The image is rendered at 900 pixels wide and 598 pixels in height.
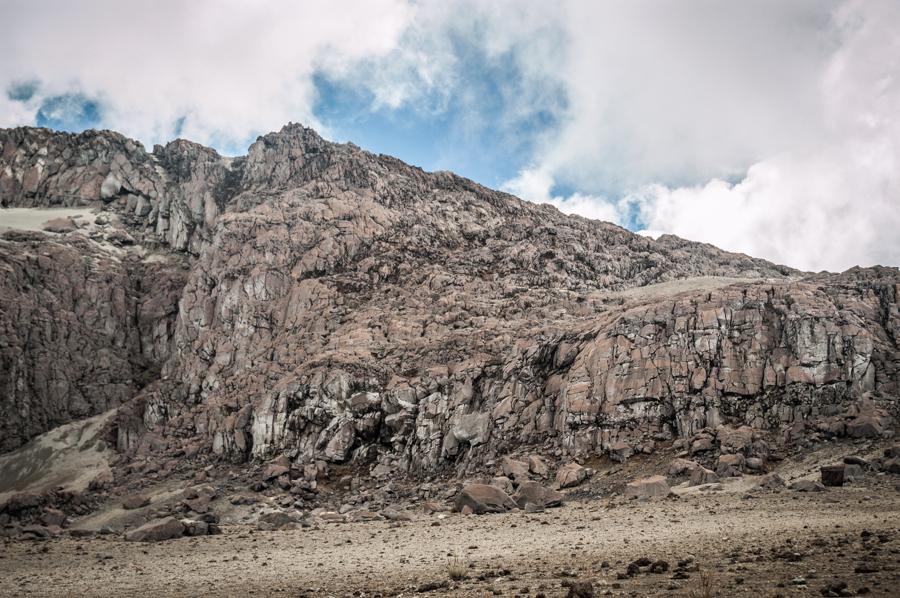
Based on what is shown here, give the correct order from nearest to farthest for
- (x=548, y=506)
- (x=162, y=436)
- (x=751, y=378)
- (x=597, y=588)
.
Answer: (x=597, y=588) → (x=548, y=506) → (x=751, y=378) → (x=162, y=436)

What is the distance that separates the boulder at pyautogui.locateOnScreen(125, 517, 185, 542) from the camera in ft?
121

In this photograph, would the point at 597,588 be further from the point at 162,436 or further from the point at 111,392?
the point at 111,392

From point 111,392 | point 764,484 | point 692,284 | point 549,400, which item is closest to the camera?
point 764,484

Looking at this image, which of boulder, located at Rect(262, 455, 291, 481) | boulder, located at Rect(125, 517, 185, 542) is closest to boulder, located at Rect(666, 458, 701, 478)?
boulder, located at Rect(125, 517, 185, 542)

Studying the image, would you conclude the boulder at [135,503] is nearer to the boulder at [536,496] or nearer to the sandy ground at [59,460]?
the sandy ground at [59,460]

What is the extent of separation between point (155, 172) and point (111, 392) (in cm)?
5663

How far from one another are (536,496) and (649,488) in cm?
728

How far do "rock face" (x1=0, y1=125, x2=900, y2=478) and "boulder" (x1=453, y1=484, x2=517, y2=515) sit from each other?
10.2 meters

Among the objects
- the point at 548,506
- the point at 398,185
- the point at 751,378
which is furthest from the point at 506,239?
the point at 548,506

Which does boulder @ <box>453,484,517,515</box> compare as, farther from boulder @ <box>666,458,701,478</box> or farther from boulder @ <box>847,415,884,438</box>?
boulder @ <box>847,415,884,438</box>

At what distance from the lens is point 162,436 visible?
6769 centimetres

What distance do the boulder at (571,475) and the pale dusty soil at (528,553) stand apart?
3.93m

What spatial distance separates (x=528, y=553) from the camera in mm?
23609

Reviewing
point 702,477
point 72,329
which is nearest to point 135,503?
point 72,329
